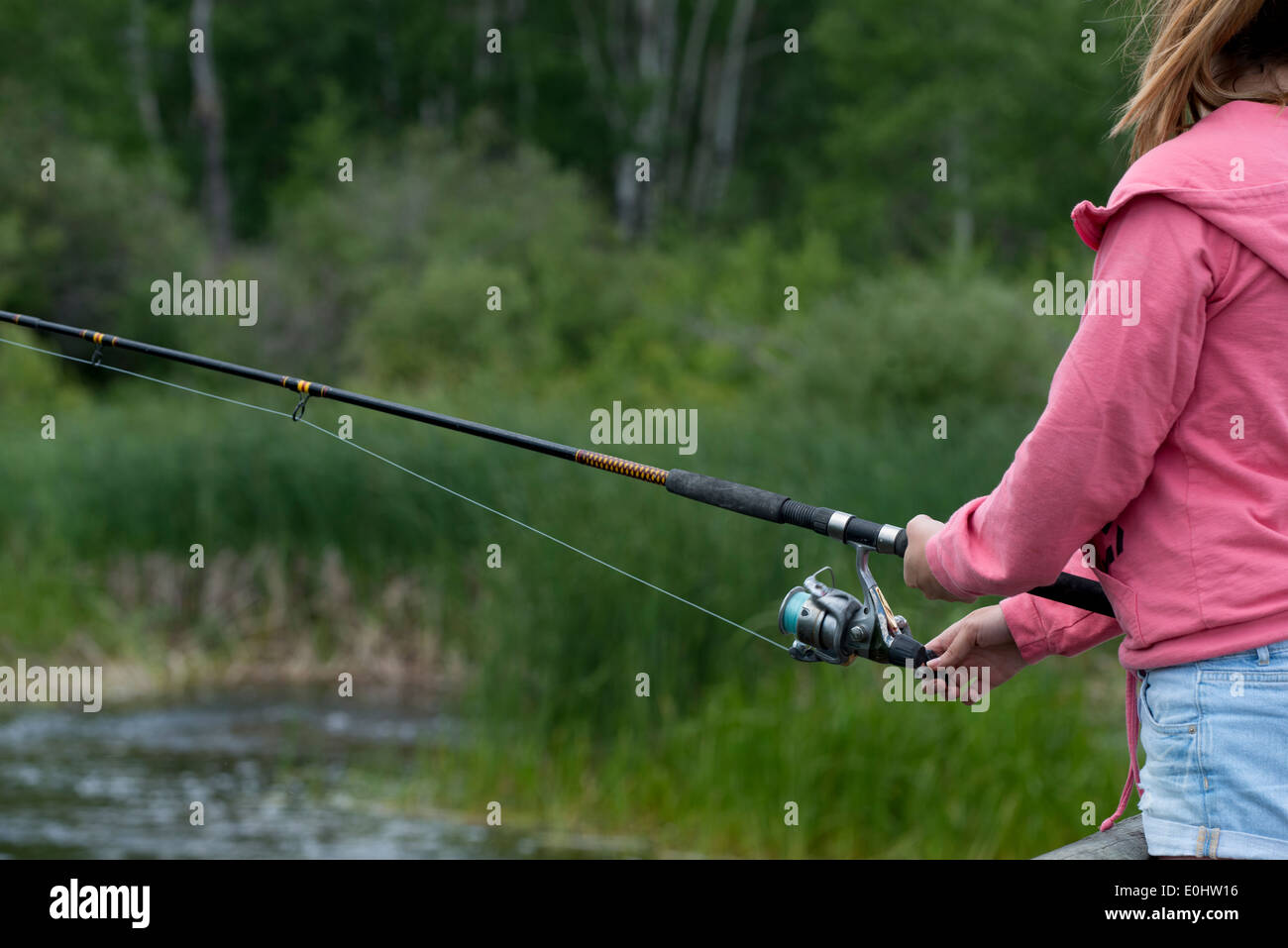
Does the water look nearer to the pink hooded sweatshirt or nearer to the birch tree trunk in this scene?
the pink hooded sweatshirt

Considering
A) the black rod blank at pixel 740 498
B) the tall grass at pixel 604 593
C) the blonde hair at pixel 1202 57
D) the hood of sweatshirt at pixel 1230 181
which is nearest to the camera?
the hood of sweatshirt at pixel 1230 181

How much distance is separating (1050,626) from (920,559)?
29 cm

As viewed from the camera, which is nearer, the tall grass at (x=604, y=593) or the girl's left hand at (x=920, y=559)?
the girl's left hand at (x=920, y=559)

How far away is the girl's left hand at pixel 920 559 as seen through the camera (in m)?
1.56

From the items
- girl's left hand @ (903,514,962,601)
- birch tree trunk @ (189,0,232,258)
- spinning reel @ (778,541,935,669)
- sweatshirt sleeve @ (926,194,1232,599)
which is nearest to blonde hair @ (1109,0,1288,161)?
sweatshirt sleeve @ (926,194,1232,599)

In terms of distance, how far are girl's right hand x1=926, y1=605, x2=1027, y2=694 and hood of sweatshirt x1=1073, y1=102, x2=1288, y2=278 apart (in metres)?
0.57

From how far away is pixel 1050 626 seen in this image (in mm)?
A: 1753

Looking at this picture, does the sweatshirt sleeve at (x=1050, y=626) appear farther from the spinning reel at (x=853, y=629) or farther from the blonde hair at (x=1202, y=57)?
the blonde hair at (x=1202, y=57)

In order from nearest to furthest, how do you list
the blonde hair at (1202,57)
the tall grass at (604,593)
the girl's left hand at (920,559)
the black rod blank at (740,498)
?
the blonde hair at (1202,57)
the girl's left hand at (920,559)
the black rod blank at (740,498)
the tall grass at (604,593)

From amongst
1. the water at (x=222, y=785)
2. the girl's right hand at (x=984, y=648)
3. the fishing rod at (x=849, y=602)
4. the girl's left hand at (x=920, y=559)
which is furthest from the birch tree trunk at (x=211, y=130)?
the girl's left hand at (x=920, y=559)

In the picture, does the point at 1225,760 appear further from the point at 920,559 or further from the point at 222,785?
the point at 222,785

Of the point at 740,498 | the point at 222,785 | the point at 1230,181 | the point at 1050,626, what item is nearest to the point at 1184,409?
the point at 1230,181

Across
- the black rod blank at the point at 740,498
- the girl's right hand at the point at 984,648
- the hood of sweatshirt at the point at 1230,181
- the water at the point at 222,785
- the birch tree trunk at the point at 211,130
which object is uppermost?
the birch tree trunk at the point at 211,130

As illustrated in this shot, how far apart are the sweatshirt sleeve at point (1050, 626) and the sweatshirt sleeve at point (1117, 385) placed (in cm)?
31
